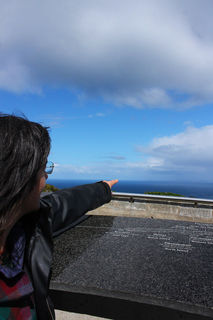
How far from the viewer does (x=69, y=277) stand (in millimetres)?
3041

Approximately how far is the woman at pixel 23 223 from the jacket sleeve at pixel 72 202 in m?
0.31

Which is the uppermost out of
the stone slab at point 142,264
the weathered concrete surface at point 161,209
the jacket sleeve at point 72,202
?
the jacket sleeve at point 72,202

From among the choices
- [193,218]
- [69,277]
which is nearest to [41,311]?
[69,277]

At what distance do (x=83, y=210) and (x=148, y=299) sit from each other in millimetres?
1423

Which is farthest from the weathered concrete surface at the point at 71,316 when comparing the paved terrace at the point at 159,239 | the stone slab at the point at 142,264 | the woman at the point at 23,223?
the woman at the point at 23,223

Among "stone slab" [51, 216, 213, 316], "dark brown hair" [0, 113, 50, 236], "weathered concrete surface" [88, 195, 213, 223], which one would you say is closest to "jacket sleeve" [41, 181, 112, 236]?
"dark brown hair" [0, 113, 50, 236]

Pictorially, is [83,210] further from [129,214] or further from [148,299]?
[129,214]

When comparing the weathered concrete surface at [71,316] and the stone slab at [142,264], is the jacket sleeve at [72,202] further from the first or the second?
the weathered concrete surface at [71,316]

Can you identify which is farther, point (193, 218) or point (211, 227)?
point (193, 218)

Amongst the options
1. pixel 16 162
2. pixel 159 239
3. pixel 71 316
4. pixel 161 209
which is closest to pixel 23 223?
pixel 16 162

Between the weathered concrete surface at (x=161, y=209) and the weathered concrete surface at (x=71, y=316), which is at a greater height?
the weathered concrete surface at (x=161, y=209)

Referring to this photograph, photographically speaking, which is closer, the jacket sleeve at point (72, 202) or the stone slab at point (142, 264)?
the jacket sleeve at point (72, 202)

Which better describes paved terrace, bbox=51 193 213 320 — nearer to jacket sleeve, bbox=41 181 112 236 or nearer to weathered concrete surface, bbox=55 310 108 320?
weathered concrete surface, bbox=55 310 108 320

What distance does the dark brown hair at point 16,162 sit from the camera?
3.48 ft
